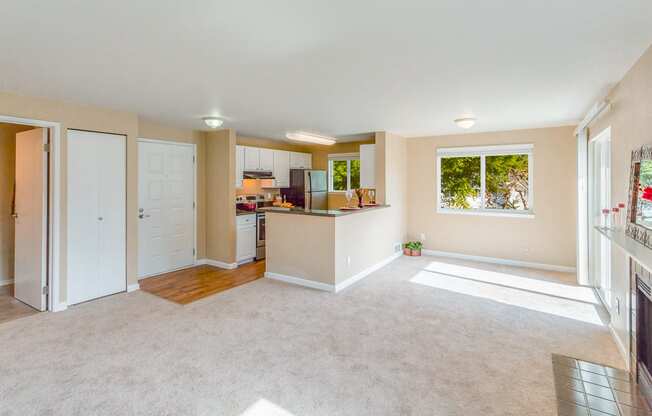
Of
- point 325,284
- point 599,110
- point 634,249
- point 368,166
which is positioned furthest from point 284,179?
point 634,249

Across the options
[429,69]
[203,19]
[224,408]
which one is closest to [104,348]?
[224,408]

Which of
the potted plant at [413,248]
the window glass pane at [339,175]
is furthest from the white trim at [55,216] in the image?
the potted plant at [413,248]

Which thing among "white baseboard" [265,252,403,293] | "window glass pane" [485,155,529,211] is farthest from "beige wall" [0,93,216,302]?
"window glass pane" [485,155,529,211]

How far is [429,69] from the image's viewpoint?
2658 mm

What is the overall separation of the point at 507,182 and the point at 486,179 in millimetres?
340

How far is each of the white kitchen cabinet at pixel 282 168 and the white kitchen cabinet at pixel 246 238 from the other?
116 centimetres

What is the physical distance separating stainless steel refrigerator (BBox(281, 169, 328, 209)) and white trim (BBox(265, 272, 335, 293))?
7.47ft

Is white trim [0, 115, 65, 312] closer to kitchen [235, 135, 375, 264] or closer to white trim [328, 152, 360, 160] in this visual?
kitchen [235, 135, 375, 264]

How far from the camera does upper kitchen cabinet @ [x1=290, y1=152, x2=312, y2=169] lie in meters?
7.22

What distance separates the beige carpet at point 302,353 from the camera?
2164mm

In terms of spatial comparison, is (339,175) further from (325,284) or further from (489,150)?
(325,284)

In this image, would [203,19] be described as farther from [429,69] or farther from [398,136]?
[398,136]

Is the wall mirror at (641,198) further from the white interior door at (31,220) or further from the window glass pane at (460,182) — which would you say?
the white interior door at (31,220)

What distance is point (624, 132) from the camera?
2738mm
